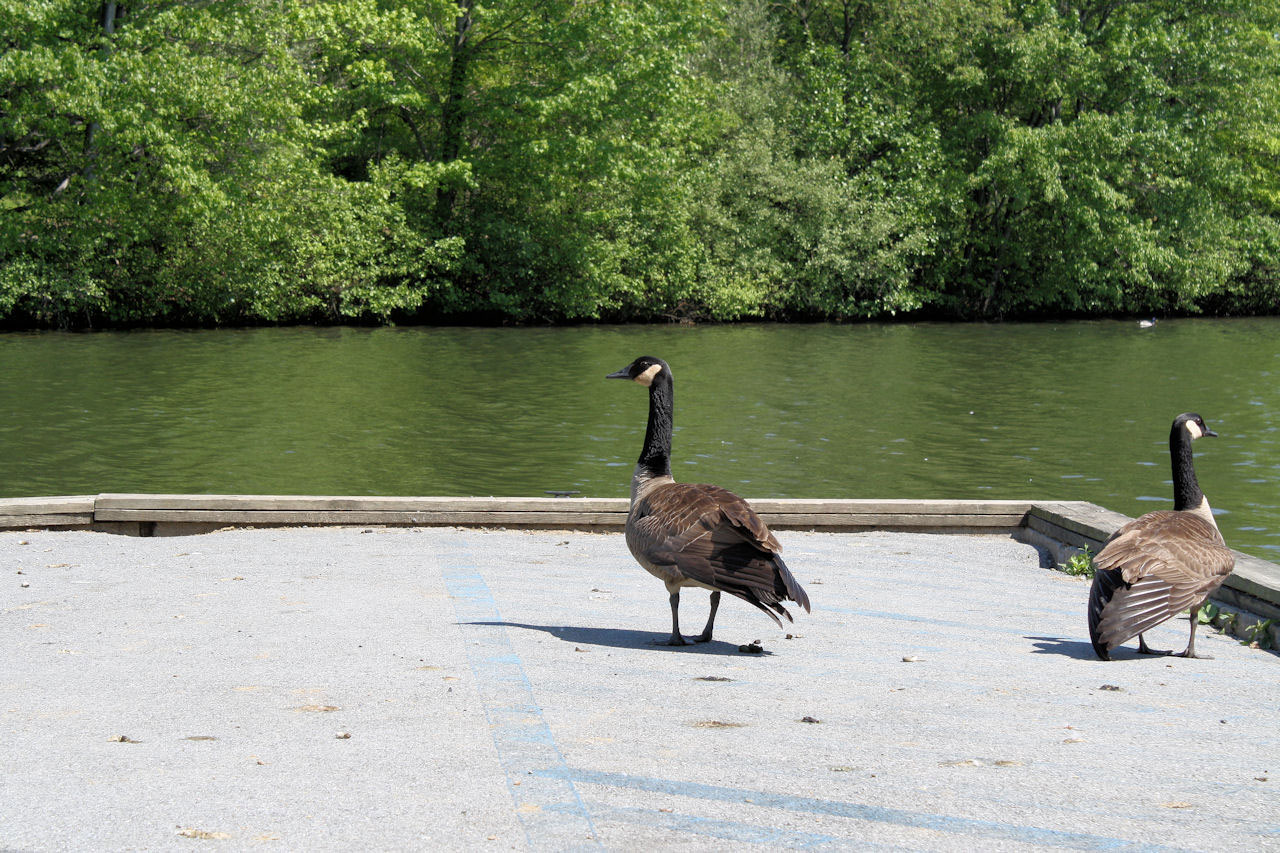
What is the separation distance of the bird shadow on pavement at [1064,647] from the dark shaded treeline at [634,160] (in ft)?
112

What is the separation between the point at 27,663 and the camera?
6.51 m

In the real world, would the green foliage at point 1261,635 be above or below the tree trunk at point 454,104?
below

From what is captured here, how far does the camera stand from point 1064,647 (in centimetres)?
768

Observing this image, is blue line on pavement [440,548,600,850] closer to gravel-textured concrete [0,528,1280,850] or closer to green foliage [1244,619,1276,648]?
gravel-textured concrete [0,528,1280,850]

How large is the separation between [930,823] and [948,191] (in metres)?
51.2

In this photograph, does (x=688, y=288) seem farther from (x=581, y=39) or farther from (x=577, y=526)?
(x=577, y=526)

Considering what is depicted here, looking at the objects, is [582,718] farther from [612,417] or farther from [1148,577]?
[612,417]

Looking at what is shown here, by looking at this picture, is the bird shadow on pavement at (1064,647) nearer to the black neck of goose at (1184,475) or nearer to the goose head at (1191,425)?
the black neck of goose at (1184,475)

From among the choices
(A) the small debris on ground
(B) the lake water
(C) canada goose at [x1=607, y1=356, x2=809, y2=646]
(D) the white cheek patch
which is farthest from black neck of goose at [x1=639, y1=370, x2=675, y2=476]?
(B) the lake water

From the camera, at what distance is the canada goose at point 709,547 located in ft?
22.0

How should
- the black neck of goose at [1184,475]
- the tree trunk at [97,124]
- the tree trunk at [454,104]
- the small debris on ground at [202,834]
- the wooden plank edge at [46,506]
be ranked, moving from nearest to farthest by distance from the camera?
the small debris on ground at [202,834] → the black neck of goose at [1184,475] → the wooden plank edge at [46,506] → the tree trunk at [97,124] → the tree trunk at [454,104]

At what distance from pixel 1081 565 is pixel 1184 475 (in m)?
1.52

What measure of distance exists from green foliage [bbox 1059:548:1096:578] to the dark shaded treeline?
32709mm

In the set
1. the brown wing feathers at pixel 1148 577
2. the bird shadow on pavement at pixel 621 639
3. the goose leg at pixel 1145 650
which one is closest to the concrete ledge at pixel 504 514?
the goose leg at pixel 1145 650
